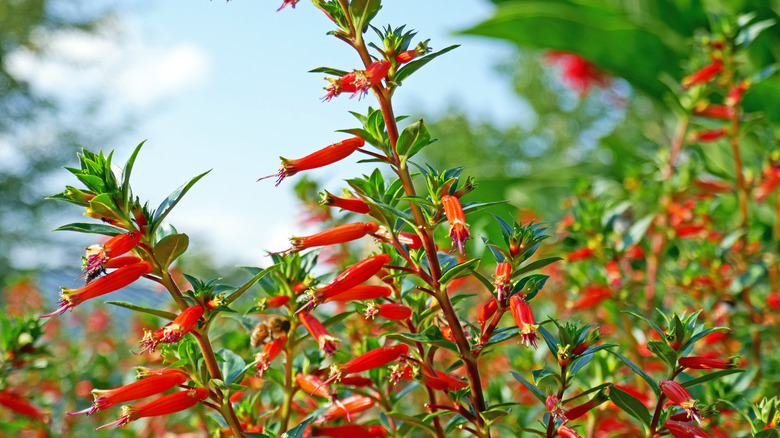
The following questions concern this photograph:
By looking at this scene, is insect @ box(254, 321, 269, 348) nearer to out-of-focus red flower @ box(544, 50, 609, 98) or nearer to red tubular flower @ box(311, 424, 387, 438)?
red tubular flower @ box(311, 424, 387, 438)

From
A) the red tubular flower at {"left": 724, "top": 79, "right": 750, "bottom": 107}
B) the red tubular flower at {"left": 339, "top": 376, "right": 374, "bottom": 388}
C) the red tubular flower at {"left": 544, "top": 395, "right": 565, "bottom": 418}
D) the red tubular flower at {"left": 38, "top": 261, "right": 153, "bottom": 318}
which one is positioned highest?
the red tubular flower at {"left": 38, "top": 261, "right": 153, "bottom": 318}

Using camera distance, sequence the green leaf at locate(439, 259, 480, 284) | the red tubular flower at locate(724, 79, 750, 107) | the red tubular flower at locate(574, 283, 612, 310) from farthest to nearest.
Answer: the red tubular flower at locate(724, 79, 750, 107)
the red tubular flower at locate(574, 283, 612, 310)
the green leaf at locate(439, 259, 480, 284)

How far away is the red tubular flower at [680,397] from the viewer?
57 cm

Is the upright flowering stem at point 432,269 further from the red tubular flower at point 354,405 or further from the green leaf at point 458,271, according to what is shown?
the red tubular flower at point 354,405

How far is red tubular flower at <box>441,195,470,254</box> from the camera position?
57 cm

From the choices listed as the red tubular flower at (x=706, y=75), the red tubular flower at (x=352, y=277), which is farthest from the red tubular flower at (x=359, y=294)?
the red tubular flower at (x=706, y=75)

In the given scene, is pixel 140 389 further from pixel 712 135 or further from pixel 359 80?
pixel 712 135

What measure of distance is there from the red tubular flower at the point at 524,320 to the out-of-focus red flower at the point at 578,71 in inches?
150

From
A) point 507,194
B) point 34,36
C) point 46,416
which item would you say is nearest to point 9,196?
point 34,36

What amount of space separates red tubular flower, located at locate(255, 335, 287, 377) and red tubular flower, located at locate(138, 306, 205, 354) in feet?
0.30

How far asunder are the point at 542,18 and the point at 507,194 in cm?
89

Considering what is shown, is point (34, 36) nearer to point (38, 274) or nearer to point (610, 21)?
point (38, 274)

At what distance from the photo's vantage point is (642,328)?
1.20 metres

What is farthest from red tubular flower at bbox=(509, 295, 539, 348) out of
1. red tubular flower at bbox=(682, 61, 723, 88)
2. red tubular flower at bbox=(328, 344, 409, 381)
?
red tubular flower at bbox=(682, 61, 723, 88)
